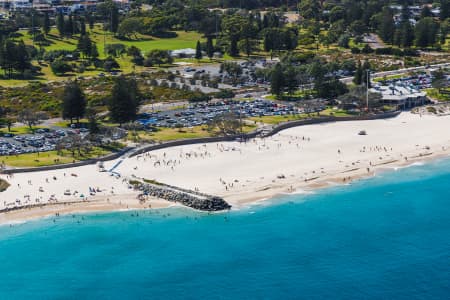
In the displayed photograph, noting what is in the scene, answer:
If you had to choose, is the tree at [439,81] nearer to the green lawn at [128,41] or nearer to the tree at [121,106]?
the tree at [121,106]

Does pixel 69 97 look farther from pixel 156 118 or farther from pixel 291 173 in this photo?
pixel 291 173

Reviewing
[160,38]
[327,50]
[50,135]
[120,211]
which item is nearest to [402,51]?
[327,50]

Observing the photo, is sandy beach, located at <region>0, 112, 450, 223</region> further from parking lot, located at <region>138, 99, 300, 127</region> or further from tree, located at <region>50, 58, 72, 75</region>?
tree, located at <region>50, 58, 72, 75</region>

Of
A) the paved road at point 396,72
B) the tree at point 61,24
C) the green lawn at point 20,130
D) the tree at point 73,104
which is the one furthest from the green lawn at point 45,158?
the tree at point 61,24

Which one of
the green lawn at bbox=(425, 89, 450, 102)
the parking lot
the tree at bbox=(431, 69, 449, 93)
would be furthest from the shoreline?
the tree at bbox=(431, 69, 449, 93)

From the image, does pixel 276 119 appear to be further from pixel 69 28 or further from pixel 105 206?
pixel 69 28

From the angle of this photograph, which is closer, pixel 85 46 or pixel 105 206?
pixel 105 206

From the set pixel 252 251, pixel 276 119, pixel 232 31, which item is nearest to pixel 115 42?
pixel 232 31
